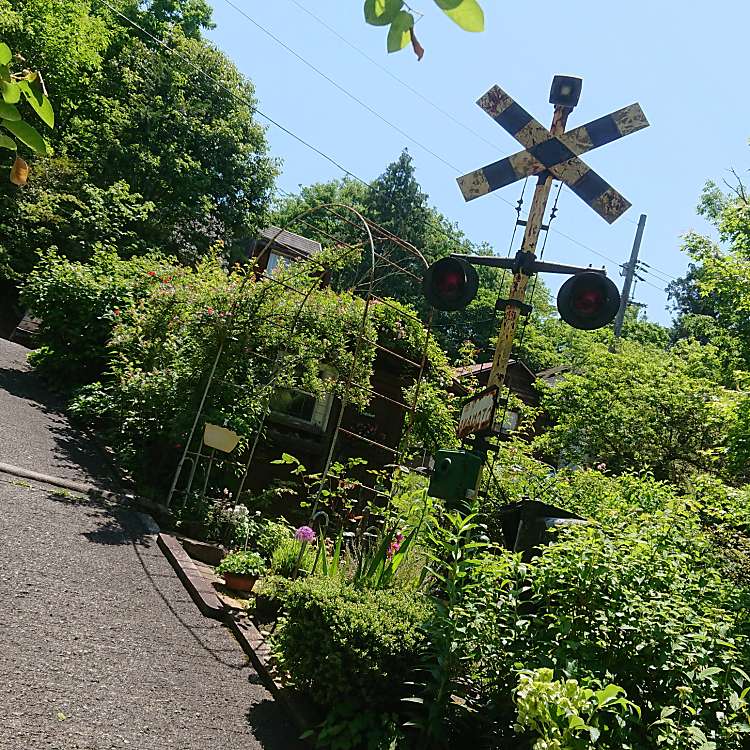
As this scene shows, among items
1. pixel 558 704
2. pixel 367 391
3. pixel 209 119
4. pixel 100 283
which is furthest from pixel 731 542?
pixel 209 119

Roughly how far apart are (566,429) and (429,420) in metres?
7.15

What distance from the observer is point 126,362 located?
9.30 m

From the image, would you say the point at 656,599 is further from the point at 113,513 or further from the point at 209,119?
the point at 209,119

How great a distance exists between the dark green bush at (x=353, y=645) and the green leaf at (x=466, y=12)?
11.6ft

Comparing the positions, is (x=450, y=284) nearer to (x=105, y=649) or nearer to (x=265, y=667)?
(x=265, y=667)

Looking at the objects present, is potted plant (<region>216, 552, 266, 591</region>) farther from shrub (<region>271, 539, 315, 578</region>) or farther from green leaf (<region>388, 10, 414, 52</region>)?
green leaf (<region>388, 10, 414, 52</region>)

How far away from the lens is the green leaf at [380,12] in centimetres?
85

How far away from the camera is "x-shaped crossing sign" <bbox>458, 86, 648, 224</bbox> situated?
5.00m

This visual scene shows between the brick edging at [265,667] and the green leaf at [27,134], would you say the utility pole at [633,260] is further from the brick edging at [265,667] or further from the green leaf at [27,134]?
the green leaf at [27,134]

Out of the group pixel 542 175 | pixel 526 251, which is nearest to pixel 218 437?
pixel 526 251

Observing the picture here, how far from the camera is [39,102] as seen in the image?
1.16 metres

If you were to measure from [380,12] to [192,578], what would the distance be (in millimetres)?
5767

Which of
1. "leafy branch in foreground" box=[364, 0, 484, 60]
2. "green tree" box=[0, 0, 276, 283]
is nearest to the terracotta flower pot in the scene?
"leafy branch in foreground" box=[364, 0, 484, 60]

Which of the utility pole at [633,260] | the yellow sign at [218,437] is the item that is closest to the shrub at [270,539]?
the yellow sign at [218,437]
